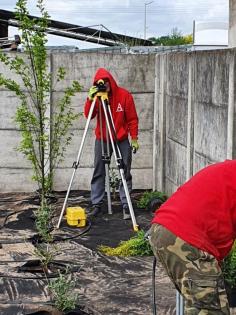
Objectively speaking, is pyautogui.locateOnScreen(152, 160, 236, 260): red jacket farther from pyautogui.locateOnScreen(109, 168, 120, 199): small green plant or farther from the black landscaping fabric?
pyautogui.locateOnScreen(109, 168, 120, 199): small green plant

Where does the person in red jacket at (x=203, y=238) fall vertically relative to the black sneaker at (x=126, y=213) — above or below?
above

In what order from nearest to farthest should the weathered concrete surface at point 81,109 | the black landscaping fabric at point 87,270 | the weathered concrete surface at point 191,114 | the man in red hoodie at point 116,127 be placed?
the black landscaping fabric at point 87,270 → the weathered concrete surface at point 191,114 → the man in red hoodie at point 116,127 → the weathered concrete surface at point 81,109

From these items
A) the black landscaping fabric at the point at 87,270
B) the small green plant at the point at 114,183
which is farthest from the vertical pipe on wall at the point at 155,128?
the black landscaping fabric at the point at 87,270

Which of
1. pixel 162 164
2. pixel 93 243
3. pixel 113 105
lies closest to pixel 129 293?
pixel 93 243

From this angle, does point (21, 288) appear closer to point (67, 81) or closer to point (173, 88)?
point (173, 88)

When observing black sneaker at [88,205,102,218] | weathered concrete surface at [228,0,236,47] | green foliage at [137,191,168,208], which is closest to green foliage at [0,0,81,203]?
black sneaker at [88,205,102,218]

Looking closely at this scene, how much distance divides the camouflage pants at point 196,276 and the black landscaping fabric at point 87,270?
1.80 metres

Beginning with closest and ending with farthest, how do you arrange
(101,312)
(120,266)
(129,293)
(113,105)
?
(101,312) → (129,293) → (120,266) → (113,105)

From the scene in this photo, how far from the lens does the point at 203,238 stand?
3.07 metres

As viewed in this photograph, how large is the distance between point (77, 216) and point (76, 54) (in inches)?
120

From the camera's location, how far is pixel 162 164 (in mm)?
9492

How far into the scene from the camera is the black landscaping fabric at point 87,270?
5094 mm

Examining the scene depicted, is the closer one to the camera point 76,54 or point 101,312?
point 101,312

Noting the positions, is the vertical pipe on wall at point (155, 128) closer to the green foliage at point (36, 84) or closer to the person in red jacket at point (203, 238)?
the green foliage at point (36, 84)
